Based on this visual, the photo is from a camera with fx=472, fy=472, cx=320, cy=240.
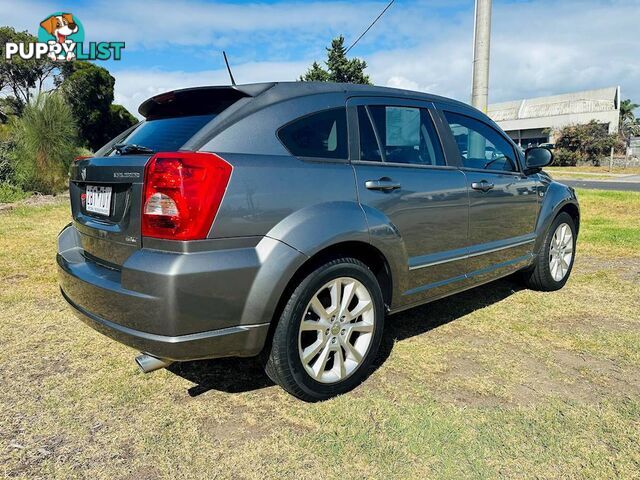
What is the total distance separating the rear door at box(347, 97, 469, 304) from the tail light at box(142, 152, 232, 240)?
0.87 m

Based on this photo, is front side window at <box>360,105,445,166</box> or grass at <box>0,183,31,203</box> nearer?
front side window at <box>360,105,445,166</box>

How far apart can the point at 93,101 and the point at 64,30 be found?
7.31 m

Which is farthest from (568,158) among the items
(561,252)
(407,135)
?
(407,135)

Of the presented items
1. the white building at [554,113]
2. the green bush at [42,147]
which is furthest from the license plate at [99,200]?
the white building at [554,113]

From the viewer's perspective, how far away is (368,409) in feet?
8.14

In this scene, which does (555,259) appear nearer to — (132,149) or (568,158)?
(132,149)

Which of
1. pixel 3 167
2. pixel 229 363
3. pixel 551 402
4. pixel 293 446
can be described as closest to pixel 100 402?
pixel 229 363

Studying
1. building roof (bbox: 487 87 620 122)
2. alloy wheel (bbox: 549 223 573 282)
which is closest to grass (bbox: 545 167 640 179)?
building roof (bbox: 487 87 620 122)

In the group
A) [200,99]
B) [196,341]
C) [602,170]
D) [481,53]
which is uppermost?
[481,53]

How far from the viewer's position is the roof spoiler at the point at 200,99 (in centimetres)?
246

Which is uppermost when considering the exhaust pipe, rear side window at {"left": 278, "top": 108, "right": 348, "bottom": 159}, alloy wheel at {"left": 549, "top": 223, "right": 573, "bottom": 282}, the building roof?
the building roof

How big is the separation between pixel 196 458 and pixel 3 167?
12.5 metres

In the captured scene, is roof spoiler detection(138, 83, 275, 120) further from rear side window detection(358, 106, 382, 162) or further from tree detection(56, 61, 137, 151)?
tree detection(56, 61, 137, 151)

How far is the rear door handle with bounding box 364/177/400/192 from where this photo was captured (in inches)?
105
